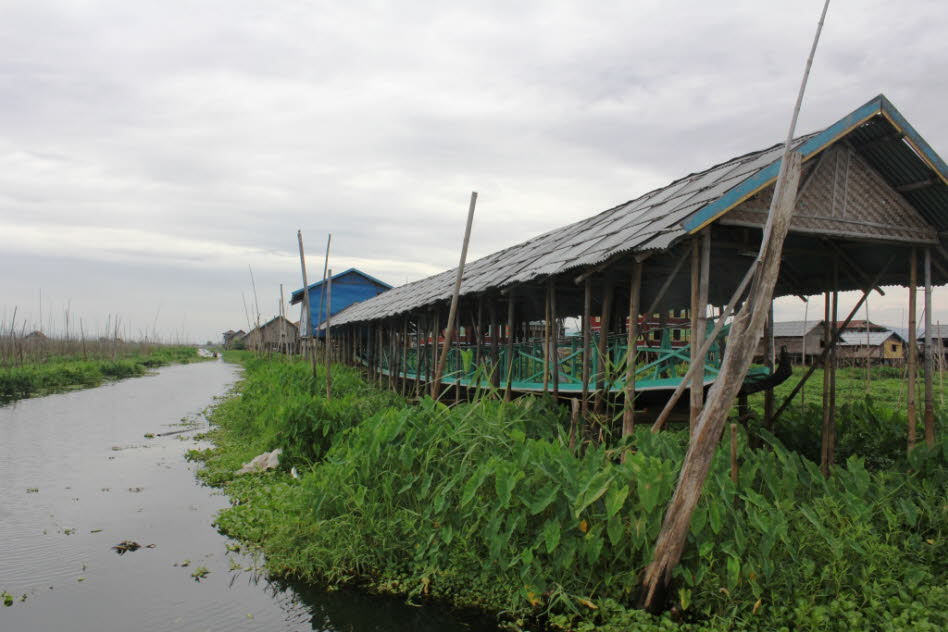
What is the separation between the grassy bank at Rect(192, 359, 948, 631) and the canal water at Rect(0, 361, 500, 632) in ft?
1.03

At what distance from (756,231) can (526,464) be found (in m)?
4.19

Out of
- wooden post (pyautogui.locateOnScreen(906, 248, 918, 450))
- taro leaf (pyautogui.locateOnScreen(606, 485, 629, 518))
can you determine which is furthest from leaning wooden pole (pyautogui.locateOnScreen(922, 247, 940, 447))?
taro leaf (pyautogui.locateOnScreen(606, 485, 629, 518))

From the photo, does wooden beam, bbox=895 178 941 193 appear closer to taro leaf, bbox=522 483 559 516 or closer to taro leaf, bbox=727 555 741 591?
taro leaf, bbox=727 555 741 591

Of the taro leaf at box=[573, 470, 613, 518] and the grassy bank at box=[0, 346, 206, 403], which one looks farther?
the grassy bank at box=[0, 346, 206, 403]

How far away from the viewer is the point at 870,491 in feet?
17.1

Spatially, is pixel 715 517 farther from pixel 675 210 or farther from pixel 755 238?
pixel 755 238

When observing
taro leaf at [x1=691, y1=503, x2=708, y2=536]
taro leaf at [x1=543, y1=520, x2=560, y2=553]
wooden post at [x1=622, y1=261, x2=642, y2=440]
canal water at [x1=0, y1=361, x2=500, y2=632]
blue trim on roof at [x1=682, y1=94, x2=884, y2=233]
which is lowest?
canal water at [x1=0, y1=361, x2=500, y2=632]

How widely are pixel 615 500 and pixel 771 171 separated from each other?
3371 millimetres

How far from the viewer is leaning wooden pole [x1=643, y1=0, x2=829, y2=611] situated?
4.19 metres

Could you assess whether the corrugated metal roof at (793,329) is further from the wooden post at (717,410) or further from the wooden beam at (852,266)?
the wooden post at (717,410)

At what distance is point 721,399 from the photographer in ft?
13.7

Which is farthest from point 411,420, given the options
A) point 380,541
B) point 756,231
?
point 756,231

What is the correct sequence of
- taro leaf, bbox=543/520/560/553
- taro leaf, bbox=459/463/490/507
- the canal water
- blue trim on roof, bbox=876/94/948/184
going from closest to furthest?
taro leaf, bbox=543/520/560/553 → taro leaf, bbox=459/463/490/507 → the canal water → blue trim on roof, bbox=876/94/948/184

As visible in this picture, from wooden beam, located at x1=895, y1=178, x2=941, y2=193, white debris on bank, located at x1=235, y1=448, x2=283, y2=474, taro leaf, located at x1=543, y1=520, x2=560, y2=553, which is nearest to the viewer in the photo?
taro leaf, located at x1=543, y1=520, x2=560, y2=553
